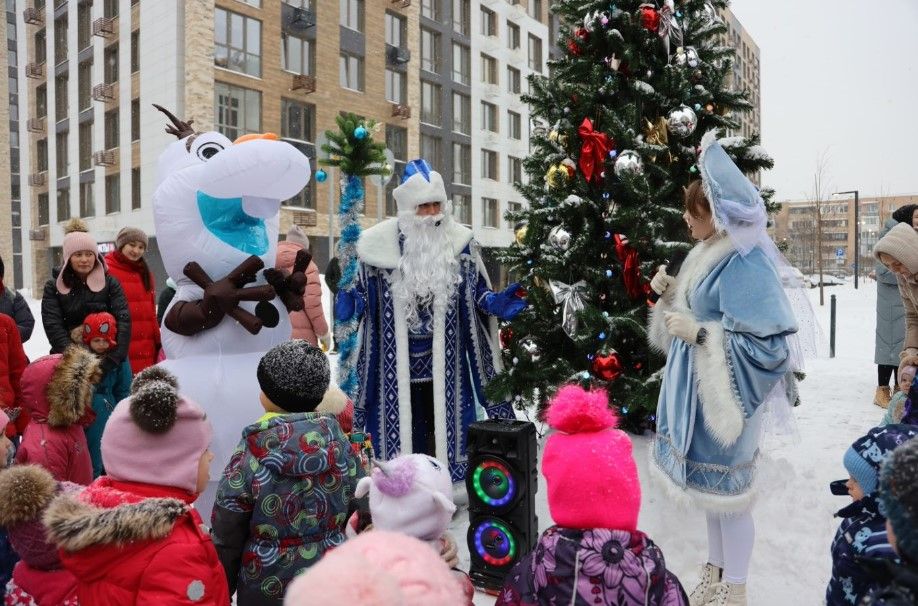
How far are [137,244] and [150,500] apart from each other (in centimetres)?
441

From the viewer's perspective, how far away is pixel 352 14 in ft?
86.3

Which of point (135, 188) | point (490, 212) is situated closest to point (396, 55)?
point (490, 212)

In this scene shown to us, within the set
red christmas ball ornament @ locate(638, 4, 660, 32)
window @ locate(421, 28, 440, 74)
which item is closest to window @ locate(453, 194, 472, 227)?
window @ locate(421, 28, 440, 74)

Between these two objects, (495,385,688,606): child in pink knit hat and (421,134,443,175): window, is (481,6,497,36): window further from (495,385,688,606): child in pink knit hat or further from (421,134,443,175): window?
(495,385,688,606): child in pink knit hat

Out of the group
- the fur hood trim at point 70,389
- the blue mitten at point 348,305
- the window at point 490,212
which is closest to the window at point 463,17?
the window at point 490,212

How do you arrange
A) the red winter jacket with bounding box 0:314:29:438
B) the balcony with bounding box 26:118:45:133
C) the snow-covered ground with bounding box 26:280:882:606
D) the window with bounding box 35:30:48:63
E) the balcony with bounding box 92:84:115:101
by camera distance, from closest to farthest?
1. the snow-covered ground with bounding box 26:280:882:606
2. the red winter jacket with bounding box 0:314:29:438
3. the balcony with bounding box 92:84:115:101
4. the window with bounding box 35:30:48:63
5. the balcony with bounding box 26:118:45:133

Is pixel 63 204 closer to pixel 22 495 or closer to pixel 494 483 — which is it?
pixel 494 483

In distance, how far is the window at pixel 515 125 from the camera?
115 feet

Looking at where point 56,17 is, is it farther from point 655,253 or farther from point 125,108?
point 655,253

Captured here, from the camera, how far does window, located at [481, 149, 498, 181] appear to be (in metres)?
33.5

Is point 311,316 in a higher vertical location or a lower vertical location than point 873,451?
higher

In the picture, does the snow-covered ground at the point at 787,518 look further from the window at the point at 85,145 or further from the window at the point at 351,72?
the window at the point at 85,145

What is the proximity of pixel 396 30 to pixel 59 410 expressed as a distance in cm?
2763

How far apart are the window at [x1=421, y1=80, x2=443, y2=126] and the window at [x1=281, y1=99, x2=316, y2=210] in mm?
6585
